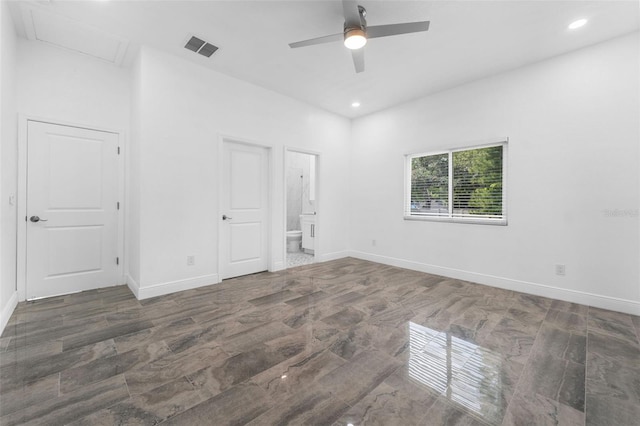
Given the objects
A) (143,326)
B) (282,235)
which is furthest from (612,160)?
(143,326)

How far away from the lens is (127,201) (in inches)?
144

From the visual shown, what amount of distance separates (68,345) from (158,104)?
2645 mm

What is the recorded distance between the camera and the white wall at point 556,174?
2889mm

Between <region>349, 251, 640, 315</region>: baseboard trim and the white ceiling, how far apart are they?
2.85 m

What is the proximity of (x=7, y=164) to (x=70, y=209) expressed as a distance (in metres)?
0.82

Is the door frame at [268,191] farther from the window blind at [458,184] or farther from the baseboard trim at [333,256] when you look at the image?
the window blind at [458,184]

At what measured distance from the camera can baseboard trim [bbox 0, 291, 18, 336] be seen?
2394 mm

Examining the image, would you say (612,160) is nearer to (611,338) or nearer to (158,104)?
(611,338)

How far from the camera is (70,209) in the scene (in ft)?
10.9

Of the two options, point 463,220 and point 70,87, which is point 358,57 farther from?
point 70,87

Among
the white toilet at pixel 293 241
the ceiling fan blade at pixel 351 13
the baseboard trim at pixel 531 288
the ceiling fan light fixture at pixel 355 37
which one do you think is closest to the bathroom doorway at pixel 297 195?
the white toilet at pixel 293 241

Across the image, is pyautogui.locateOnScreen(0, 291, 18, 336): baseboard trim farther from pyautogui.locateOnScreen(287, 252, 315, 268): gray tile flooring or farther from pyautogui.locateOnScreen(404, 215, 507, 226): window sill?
pyautogui.locateOnScreen(404, 215, 507, 226): window sill

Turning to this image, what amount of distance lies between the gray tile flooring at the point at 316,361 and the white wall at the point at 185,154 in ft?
1.71

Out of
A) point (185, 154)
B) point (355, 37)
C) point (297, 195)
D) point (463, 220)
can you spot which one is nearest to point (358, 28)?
point (355, 37)
